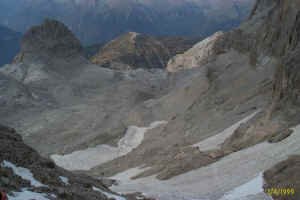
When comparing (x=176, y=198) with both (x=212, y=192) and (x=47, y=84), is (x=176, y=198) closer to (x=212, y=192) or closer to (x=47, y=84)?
(x=212, y=192)

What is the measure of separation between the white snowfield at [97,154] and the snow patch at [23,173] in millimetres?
34388

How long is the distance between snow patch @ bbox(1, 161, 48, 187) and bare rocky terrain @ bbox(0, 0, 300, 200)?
9524 millimetres

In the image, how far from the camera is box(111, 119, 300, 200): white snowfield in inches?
746

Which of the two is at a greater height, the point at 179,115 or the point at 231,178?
the point at 179,115

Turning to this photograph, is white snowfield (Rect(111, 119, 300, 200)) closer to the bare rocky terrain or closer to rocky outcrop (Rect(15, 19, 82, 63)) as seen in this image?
the bare rocky terrain

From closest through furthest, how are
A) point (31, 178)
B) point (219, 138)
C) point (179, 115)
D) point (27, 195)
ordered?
point (27, 195), point (31, 178), point (219, 138), point (179, 115)

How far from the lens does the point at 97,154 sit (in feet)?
173

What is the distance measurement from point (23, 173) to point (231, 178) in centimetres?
1281

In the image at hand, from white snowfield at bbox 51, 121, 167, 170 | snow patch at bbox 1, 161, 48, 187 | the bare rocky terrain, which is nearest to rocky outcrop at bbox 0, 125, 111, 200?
snow patch at bbox 1, 161, 48, 187

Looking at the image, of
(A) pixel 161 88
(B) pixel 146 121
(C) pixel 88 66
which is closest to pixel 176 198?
(B) pixel 146 121

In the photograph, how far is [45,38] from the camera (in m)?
117

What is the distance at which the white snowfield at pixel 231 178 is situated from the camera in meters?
18.9

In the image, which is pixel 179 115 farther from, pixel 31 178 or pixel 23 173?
pixel 31 178
